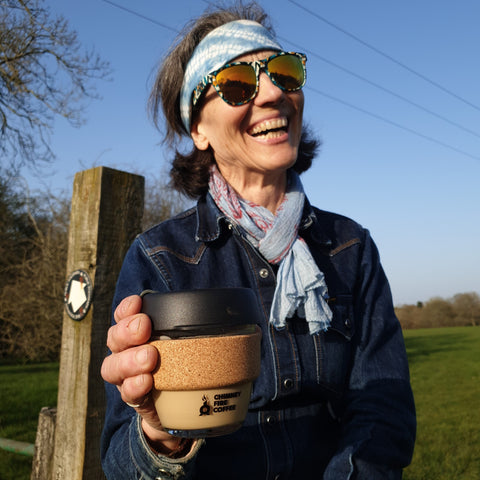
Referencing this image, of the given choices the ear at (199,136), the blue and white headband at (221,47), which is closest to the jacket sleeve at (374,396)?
the ear at (199,136)

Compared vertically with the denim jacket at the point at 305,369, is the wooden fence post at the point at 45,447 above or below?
below

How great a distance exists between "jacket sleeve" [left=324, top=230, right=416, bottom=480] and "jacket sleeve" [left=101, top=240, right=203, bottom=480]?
A: 628 millimetres

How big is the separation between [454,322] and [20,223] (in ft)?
137

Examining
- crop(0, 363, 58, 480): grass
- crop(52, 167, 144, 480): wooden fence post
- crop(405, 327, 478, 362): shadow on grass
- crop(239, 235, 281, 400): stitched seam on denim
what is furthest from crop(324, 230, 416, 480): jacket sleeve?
crop(405, 327, 478, 362): shadow on grass

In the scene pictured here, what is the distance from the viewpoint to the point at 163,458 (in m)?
1.23

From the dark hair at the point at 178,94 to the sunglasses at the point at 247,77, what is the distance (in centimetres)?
27

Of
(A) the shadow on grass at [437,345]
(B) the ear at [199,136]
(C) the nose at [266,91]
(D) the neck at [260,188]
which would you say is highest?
(C) the nose at [266,91]

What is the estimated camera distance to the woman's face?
189 cm

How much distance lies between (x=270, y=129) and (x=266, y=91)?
5.7 inches

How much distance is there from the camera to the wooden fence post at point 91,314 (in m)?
2.59

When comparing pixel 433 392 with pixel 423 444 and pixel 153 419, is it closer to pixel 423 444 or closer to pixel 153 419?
pixel 423 444

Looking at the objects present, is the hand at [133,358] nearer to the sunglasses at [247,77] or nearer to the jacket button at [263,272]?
the jacket button at [263,272]

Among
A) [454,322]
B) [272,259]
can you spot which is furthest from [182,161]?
[454,322]

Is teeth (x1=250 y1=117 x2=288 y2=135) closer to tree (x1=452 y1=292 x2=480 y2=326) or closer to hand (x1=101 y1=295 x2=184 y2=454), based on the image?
hand (x1=101 y1=295 x2=184 y2=454)
